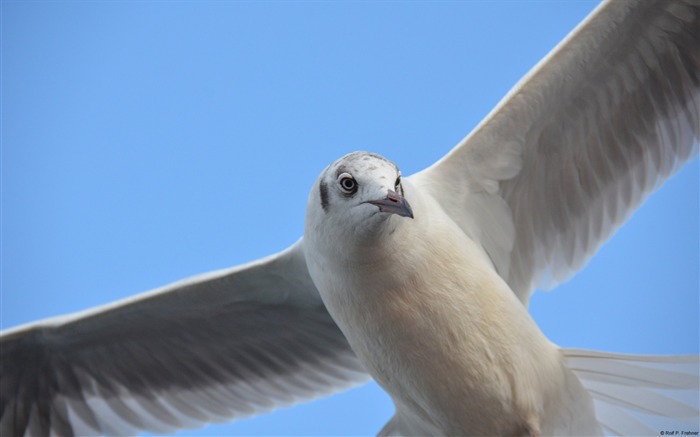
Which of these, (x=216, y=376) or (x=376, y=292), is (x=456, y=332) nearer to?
(x=376, y=292)

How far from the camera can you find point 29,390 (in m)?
6.53

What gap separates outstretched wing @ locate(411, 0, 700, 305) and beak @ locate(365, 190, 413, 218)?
39.7 inches

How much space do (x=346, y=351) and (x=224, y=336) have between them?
24.9 inches

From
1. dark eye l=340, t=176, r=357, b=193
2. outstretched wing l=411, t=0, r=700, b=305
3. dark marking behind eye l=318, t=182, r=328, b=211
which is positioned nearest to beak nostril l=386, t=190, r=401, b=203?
dark eye l=340, t=176, r=357, b=193

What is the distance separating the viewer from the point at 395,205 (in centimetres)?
445

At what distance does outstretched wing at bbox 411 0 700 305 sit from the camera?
5.57 meters

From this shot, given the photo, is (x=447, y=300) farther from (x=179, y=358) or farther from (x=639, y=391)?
(x=179, y=358)

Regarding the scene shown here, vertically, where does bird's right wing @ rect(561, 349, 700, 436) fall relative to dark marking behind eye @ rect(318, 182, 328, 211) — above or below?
below

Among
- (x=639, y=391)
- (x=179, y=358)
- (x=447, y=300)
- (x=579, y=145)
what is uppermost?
(x=579, y=145)

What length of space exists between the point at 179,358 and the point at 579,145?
2.35 meters

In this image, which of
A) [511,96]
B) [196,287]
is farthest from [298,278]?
[511,96]

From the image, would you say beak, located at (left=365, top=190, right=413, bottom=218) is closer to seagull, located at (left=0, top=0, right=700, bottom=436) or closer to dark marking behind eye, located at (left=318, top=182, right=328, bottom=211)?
seagull, located at (left=0, top=0, right=700, bottom=436)

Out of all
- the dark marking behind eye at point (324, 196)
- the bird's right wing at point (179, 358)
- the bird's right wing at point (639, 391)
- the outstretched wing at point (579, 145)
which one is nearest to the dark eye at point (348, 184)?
the dark marking behind eye at point (324, 196)

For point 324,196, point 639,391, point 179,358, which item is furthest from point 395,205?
point 179,358
